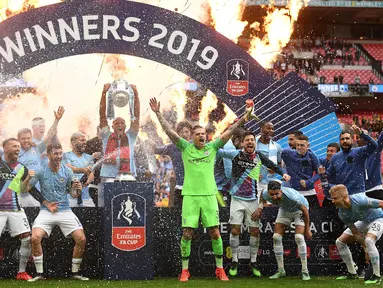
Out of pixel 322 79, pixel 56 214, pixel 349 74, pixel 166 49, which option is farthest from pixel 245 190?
pixel 349 74

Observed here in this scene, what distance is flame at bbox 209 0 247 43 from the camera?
12.0 metres

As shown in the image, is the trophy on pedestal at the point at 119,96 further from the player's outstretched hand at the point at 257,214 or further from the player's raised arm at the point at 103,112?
the player's outstretched hand at the point at 257,214

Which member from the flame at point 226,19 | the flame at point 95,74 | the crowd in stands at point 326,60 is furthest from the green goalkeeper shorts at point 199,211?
the crowd in stands at point 326,60

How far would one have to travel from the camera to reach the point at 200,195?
8.28 metres

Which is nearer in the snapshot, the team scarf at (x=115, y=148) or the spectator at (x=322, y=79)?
the team scarf at (x=115, y=148)

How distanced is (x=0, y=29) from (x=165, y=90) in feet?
9.72

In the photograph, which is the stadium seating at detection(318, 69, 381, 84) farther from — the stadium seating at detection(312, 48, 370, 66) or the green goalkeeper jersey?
the green goalkeeper jersey

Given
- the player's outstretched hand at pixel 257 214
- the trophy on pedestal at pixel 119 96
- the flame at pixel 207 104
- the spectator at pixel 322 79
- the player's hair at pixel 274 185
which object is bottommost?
the player's outstretched hand at pixel 257 214

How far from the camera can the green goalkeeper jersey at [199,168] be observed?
8305 mm

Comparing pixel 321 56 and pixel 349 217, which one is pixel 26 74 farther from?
pixel 321 56

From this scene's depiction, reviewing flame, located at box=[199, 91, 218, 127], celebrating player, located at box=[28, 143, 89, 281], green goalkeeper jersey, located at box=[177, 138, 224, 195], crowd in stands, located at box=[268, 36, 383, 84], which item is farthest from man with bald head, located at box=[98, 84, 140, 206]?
crowd in stands, located at box=[268, 36, 383, 84]

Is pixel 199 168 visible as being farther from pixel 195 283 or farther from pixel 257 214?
pixel 195 283

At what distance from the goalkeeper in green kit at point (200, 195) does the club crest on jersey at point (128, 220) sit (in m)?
0.51

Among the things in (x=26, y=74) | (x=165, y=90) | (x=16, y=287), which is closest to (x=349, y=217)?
(x=16, y=287)
